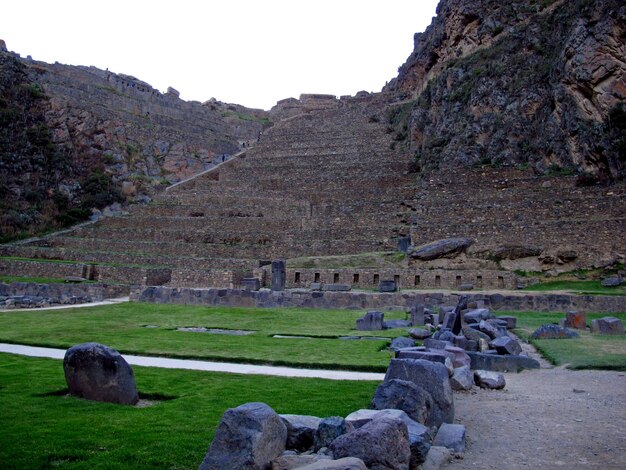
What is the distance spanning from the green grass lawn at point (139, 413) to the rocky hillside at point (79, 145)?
38.1m

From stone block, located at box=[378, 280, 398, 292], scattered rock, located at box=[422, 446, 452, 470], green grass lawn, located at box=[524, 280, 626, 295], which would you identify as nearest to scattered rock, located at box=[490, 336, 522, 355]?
scattered rock, located at box=[422, 446, 452, 470]

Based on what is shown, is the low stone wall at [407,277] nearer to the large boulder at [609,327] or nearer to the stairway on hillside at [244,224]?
the stairway on hillside at [244,224]

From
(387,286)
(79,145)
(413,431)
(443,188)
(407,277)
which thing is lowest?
(413,431)

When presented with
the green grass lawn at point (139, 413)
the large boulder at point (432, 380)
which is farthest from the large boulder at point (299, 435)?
the large boulder at point (432, 380)

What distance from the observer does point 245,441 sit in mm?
6035

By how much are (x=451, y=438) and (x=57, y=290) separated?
28440mm

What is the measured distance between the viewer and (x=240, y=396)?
968 cm

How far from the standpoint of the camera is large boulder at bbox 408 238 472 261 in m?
31.5

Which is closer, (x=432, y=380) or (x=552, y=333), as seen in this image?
(x=432, y=380)

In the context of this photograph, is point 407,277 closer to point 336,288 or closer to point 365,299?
point 336,288

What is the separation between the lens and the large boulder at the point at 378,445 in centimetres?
602

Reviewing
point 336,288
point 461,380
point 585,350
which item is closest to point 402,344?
point 461,380

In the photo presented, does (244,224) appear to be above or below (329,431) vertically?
above

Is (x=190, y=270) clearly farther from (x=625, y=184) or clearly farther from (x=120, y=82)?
(x=120, y=82)
